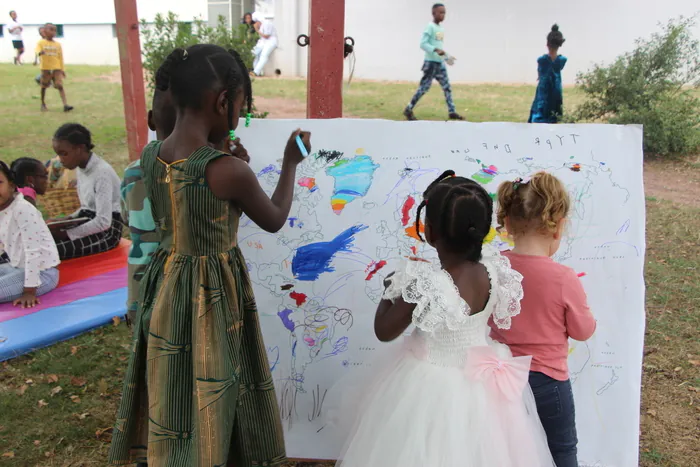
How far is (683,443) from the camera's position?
2902 millimetres

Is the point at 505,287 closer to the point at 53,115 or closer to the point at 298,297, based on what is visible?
the point at 298,297

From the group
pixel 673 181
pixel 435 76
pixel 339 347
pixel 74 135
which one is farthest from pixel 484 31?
pixel 339 347

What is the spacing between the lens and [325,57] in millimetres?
2941

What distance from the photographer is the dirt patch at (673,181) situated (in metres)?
6.68

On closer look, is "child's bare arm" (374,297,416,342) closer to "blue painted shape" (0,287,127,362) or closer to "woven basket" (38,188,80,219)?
"blue painted shape" (0,287,127,362)

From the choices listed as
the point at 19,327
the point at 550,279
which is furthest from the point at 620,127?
the point at 19,327

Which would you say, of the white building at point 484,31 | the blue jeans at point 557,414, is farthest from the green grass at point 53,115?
the blue jeans at point 557,414

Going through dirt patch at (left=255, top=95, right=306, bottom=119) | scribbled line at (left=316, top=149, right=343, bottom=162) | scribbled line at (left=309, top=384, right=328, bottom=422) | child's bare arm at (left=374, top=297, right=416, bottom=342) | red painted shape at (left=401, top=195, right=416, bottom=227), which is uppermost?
dirt patch at (left=255, top=95, right=306, bottom=119)

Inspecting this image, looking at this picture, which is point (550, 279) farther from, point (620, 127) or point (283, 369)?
point (283, 369)

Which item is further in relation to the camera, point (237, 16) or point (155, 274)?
point (237, 16)

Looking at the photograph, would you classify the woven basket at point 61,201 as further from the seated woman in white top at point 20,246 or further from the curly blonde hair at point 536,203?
the curly blonde hair at point 536,203

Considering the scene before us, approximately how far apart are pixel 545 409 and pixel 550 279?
1.62 ft

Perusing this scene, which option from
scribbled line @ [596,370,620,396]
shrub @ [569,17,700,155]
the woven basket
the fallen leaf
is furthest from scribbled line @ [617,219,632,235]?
shrub @ [569,17,700,155]

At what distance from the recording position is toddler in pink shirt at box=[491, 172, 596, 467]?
78.3 inches
